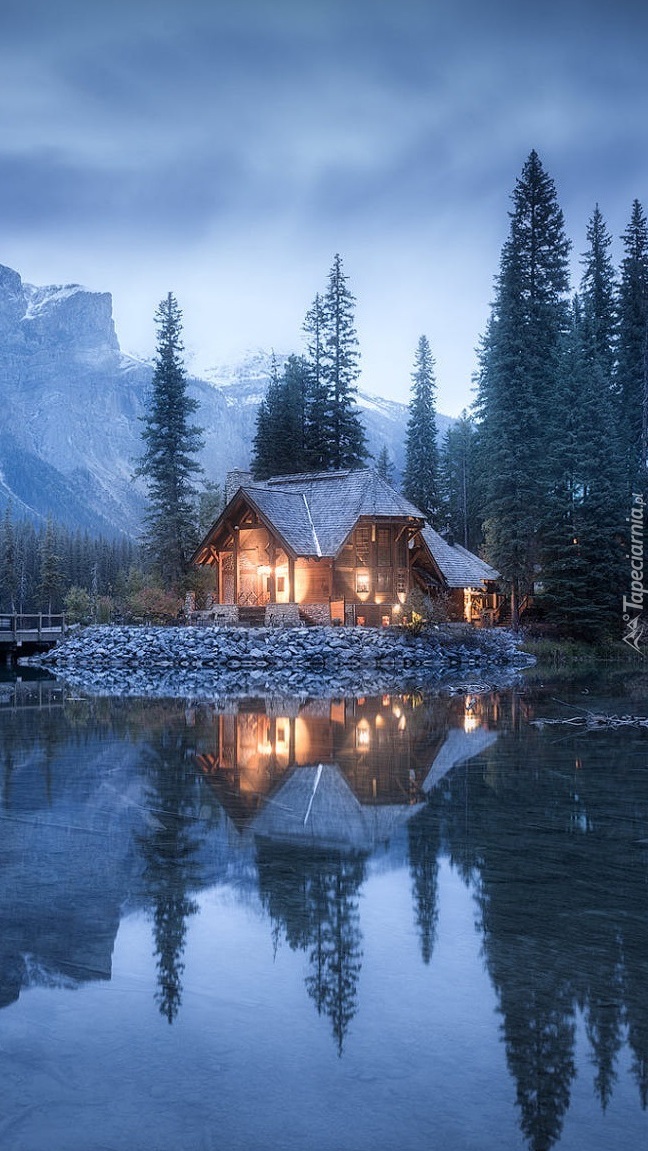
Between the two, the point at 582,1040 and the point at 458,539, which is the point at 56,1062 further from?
the point at 458,539

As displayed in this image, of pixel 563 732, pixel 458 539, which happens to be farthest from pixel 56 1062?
pixel 458 539

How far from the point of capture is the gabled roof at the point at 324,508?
39.6 m

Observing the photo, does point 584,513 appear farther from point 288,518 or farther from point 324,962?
point 324,962

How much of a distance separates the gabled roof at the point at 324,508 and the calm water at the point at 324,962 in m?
28.7

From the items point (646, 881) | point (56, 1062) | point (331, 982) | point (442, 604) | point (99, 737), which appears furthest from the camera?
point (442, 604)

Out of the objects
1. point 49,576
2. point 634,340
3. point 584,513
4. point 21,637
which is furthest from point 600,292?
point 49,576

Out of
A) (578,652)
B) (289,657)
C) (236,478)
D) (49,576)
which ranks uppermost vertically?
(236,478)

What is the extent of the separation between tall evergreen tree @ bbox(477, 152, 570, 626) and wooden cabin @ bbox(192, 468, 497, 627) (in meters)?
4.42

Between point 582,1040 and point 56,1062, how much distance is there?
2.45 metres

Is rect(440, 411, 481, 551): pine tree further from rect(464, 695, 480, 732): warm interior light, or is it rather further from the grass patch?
rect(464, 695, 480, 732): warm interior light

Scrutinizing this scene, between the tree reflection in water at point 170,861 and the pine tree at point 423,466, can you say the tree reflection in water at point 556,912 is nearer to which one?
the tree reflection in water at point 170,861

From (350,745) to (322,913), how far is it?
8.28 meters

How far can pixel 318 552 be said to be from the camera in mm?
39375

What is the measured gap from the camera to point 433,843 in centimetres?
776
